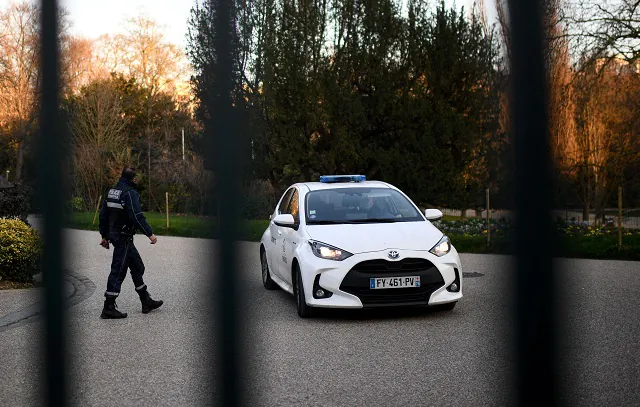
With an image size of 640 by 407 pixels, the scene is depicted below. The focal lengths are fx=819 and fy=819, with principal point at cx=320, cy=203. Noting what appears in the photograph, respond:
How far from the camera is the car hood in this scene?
8.66 metres

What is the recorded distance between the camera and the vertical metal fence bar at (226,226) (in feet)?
3.65

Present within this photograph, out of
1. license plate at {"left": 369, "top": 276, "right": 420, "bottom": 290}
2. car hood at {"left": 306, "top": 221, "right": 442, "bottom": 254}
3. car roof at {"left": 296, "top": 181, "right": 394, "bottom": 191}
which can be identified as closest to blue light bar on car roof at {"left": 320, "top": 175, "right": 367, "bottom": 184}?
car roof at {"left": 296, "top": 181, "right": 394, "bottom": 191}

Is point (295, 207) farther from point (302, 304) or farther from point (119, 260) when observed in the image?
point (119, 260)

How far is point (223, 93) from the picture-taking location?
1104mm

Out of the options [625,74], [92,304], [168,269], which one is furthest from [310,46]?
[92,304]

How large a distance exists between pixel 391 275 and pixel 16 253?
6370mm

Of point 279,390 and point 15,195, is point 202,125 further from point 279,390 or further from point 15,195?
point 15,195

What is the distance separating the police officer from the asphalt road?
0.33 metres

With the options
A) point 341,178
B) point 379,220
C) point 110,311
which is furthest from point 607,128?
point 110,311

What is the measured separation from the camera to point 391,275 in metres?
8.49

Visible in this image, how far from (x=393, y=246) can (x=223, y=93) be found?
25.0 ft

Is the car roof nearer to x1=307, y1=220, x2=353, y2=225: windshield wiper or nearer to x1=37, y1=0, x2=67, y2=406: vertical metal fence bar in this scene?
x1=307, y1=220, x2=353, y2=225: windshield wiper

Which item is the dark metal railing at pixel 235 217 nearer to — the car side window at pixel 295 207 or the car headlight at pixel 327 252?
the car headlight at pixel 327 252

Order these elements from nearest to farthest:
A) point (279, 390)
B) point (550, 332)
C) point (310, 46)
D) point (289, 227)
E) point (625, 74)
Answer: point (550, 332), point (279, 390), point (289, 227), point (625, 74), point (310, 46)
